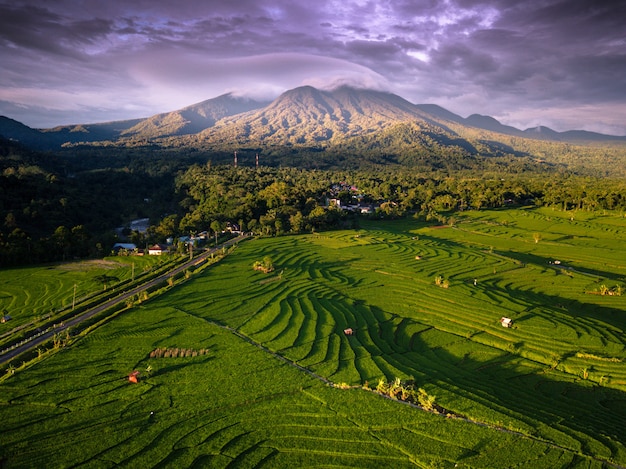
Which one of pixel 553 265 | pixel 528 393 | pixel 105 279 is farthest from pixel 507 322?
pixel 105 279

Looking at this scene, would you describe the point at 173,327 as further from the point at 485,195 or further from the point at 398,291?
the point at 485,195

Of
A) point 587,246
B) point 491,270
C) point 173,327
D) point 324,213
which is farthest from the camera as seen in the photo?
point 324,213

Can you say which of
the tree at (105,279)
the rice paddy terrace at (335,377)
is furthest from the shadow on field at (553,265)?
the tree at (105,279)

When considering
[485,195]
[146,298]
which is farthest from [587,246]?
[146,298]

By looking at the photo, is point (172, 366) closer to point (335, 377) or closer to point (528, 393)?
point (335, 377)

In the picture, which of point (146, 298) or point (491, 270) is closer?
point (146, 298)

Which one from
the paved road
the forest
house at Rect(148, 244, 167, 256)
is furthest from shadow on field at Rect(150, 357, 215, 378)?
the forest

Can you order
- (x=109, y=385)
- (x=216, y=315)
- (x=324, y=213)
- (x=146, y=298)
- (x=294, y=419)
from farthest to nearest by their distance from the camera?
(x=324, y=213) < (x=146, y=298) < (x=216, y=315) < (x=109, y=385) < (x=294, y=419)

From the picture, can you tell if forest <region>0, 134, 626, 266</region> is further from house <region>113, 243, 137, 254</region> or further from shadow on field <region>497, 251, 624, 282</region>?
shadow on field <region>497, 251, 624, 282</region>
